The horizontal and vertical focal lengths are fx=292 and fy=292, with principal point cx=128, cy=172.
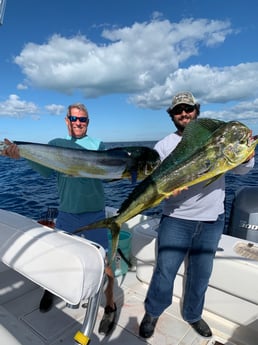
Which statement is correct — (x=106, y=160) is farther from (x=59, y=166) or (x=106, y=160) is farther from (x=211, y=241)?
(x=211, y=241)

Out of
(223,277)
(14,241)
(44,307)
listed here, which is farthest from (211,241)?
(44,307)

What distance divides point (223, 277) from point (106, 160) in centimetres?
145

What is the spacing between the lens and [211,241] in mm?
2344

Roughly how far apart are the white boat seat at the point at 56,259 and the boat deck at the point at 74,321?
61 cm

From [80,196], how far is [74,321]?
1173mm

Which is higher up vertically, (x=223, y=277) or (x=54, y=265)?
(x=54, y=265)

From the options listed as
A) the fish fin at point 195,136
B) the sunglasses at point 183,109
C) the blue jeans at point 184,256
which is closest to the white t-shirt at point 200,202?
the blue jeans at point 184,256

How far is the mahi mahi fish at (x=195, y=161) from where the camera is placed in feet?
5.65

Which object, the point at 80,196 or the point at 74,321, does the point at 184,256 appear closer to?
the point at 80,196

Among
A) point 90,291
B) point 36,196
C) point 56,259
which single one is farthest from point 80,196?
point 36,196

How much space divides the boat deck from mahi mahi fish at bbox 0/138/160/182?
1.06 metres

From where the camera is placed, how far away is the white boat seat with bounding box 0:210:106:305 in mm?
1506

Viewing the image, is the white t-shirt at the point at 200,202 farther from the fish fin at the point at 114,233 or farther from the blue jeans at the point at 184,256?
the fish fin at the point at 114,233

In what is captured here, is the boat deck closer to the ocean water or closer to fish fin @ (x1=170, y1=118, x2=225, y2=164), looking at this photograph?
fish fin @ (x1=170, y1=118, x2=225, y2=164)
